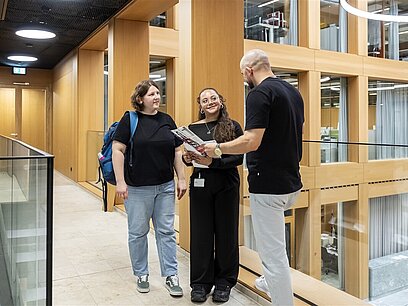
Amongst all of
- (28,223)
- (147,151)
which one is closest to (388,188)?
(147,151)

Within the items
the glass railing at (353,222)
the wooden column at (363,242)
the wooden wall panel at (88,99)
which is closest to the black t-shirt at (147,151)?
the glass railing at (353,222)

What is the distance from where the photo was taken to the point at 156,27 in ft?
27.9

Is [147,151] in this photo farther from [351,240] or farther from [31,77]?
[31,77]

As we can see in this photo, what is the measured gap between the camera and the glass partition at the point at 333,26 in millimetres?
11812

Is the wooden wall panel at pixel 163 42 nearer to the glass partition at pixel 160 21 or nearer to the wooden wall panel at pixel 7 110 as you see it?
the glass partition at pixel 160 21

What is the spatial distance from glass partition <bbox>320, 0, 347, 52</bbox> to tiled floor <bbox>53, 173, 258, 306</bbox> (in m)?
8.69

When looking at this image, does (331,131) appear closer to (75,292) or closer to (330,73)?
(330,73)

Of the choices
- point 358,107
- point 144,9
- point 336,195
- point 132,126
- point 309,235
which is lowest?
point 309,235

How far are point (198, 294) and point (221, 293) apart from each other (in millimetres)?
151

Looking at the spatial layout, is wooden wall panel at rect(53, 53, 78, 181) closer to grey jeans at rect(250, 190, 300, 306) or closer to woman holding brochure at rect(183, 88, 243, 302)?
woman holding brochure at rect(183, 88, 243, 302)

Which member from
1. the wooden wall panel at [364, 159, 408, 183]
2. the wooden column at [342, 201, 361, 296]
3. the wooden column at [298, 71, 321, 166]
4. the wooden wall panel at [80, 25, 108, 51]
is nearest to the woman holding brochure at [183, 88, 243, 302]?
the wooden wall panel at [364, 159, 408, 183]

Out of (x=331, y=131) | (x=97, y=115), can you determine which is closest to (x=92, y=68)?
(x=97, y=115)

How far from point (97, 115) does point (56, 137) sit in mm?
2555

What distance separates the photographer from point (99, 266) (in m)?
3.57
